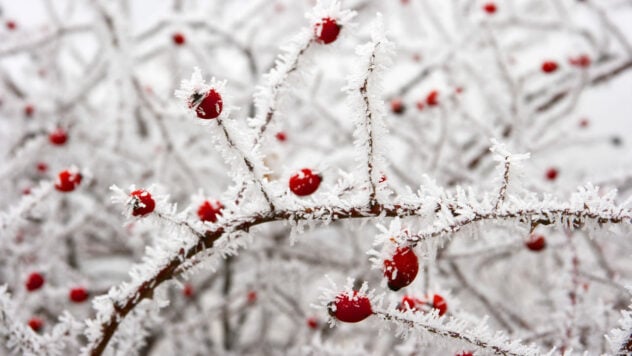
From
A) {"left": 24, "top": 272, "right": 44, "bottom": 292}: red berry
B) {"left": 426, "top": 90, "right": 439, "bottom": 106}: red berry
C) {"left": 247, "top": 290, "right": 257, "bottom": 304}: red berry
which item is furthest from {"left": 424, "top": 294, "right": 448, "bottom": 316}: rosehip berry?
{"left": 247, "top": 290, "right": 257, "bottom": 304}: red berry

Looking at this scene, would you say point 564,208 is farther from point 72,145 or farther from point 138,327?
point 72,145

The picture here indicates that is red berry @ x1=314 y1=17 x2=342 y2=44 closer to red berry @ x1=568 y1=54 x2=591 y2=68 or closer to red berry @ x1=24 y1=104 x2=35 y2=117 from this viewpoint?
red berry @ x1=568 y1=54 x2=591 y2=68

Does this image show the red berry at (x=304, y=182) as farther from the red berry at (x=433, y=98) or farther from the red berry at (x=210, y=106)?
the red berry at (x=433, y=98)

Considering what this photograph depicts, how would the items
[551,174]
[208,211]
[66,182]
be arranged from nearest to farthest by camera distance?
[208,211], [66,182], [551,174]

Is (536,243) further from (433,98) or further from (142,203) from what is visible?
(142,203)

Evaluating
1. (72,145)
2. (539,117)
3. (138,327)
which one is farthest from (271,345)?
(138,327)

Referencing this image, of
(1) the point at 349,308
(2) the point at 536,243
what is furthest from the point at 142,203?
(2) the point at 536,243
